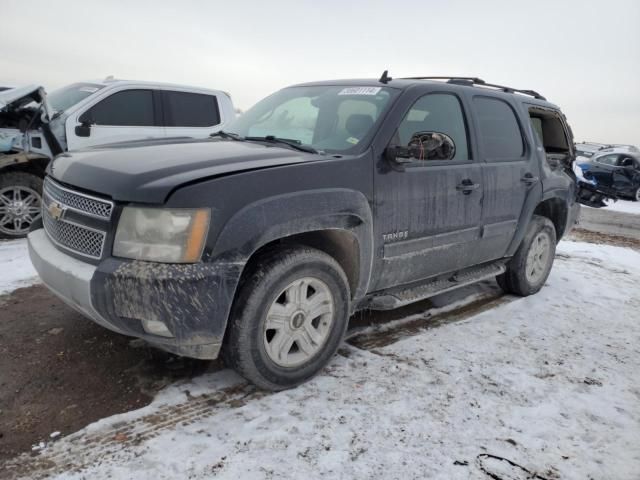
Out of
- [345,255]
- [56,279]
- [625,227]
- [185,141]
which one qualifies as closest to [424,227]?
[345,255]

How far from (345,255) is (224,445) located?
1.30 meters

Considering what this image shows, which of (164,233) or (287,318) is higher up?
(164,233)

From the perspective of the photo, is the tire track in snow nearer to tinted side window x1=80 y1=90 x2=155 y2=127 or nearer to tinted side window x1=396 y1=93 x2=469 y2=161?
tinted side window x1=396 y1=93 x2=469 y2=161

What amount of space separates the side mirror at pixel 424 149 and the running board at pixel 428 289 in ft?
3.06

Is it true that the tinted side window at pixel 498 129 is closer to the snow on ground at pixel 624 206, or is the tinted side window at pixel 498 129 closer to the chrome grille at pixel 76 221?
the chrome grille at pixel 76 221

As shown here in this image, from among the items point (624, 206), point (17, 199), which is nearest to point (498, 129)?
point (17, 199)

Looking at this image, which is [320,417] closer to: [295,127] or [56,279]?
[56,279]

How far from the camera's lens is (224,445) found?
91.1 inches

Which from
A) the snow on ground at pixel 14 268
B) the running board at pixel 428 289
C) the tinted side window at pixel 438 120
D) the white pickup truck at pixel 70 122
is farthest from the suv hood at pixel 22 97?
the running board at pixel 428 289

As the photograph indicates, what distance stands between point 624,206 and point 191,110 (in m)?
13.5

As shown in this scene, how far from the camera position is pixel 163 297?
230 centimetres

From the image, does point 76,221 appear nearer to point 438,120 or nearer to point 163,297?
point 163,297

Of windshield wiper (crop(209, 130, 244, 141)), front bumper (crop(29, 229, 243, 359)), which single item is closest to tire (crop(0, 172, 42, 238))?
windshield wiper (crop(209, 130, 244, 141))

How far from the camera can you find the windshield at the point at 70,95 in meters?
6.50
